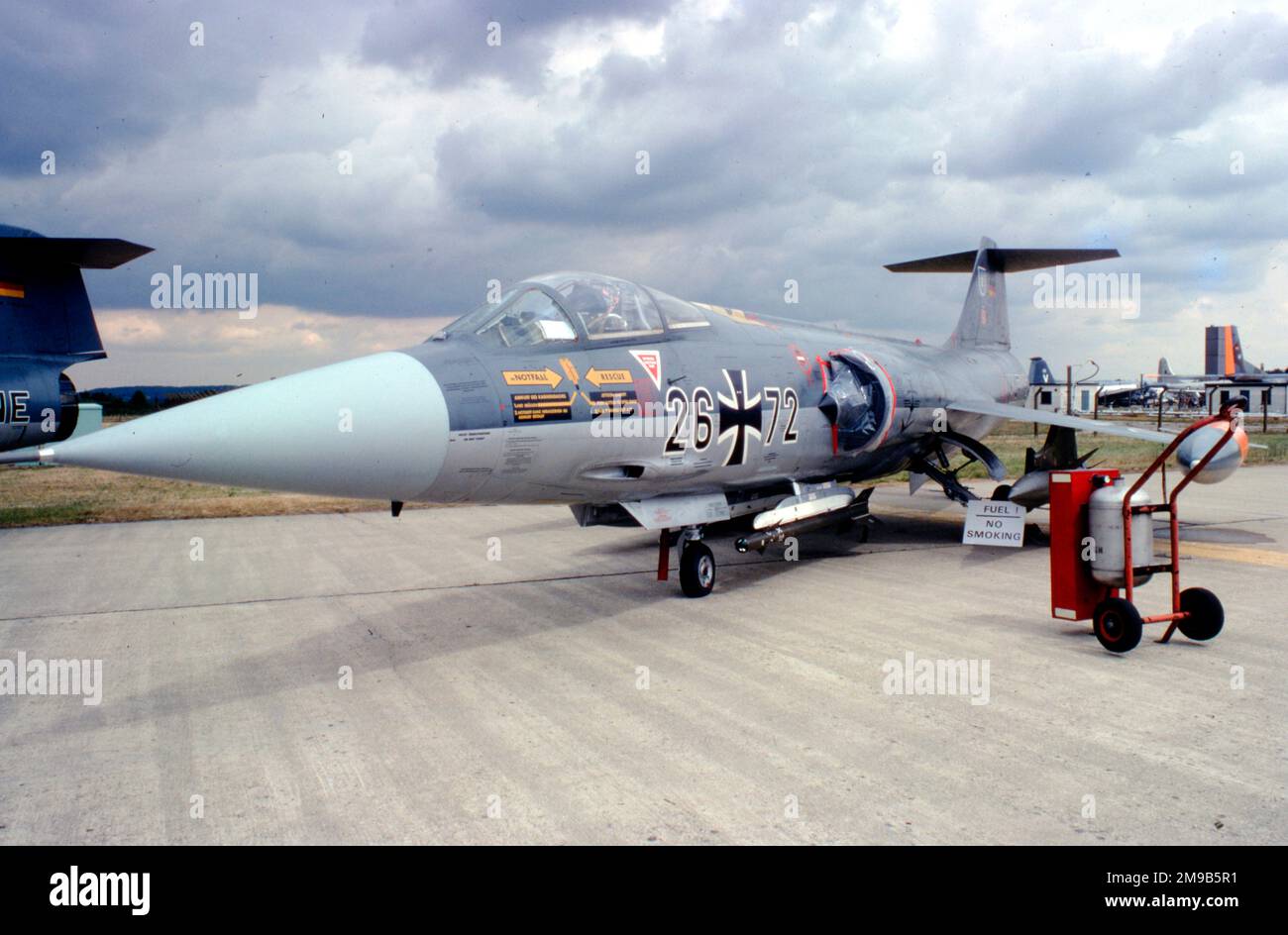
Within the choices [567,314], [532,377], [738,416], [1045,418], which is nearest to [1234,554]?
[1045,418]

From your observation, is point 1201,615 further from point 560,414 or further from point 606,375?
point 560,414

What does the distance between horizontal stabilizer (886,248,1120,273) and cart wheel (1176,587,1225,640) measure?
10.3 m

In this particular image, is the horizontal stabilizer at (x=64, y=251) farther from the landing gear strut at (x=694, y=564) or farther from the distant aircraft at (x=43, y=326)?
the landing gear strut at (x=694, y=564)

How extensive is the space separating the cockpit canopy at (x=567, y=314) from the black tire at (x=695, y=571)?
7.01ft

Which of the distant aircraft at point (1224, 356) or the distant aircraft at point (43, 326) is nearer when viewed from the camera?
the distant aircraft at point (43, 326)

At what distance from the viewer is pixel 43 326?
13.2 m

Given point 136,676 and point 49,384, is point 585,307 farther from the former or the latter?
point 49,384

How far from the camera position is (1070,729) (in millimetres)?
4836

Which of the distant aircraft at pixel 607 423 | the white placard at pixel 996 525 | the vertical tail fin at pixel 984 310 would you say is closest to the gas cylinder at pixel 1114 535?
the distant aircraft at pixel 607 423

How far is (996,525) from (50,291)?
13.8m

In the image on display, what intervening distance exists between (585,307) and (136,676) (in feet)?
14.1

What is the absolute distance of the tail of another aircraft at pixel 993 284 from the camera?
15164mm

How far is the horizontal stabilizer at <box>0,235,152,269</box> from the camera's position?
1262 centimetres
